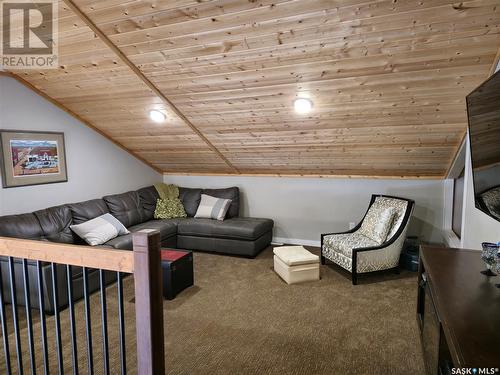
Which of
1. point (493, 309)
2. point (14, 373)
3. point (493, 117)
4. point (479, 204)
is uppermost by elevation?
point (493, 117)

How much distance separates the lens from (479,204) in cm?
195

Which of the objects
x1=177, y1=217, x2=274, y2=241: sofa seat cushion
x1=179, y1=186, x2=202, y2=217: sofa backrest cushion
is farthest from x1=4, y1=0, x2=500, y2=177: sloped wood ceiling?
x1=179, y1=186, x2=202, y2=217: sofa backrest cushion

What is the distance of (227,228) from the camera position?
4500mm

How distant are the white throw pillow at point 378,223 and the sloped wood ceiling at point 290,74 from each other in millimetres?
651

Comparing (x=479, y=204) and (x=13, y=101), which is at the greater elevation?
(x=13, y=101)

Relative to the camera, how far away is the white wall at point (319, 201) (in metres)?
4.36

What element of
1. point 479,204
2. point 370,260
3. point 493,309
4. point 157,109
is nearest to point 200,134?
point 157,109

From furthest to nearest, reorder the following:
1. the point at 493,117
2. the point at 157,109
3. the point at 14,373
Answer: the point at 157,109 → the point at 14,373 → the point at 493,117

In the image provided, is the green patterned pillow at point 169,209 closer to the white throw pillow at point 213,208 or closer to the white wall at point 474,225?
the white throw pillow at point 213,208

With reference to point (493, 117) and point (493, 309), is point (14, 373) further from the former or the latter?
point (493, 117)

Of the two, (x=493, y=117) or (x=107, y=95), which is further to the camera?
(x=107, y=95)

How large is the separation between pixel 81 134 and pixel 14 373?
9.91 feet

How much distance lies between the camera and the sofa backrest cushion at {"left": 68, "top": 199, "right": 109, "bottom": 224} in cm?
387

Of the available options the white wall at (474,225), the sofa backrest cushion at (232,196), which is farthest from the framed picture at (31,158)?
the white wall at (474,225)
